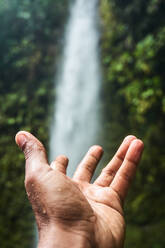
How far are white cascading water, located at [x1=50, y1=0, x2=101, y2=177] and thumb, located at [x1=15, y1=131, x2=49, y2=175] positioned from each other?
170 inches

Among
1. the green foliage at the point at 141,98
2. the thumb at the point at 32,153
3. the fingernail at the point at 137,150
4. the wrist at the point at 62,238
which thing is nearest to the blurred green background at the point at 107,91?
the green foliage at the point at 141,98

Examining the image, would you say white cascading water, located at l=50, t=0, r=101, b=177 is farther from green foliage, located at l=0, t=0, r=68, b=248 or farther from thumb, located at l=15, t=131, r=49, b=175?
thumb, located at l=15, t=131, r=49, b=175

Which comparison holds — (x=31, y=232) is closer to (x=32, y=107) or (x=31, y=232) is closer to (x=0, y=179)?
(x=0, y=179)

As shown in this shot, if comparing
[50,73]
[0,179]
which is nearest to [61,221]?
[0,179]

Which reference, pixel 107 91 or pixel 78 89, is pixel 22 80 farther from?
pixel 107 91

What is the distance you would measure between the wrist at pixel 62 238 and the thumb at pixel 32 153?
1.01 feet

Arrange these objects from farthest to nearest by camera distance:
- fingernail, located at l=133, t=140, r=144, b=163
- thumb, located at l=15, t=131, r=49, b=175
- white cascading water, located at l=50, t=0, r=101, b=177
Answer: white cascading water, located at l=50, t=0, r=101, b=177
fingernail, located at l=133, t=140, r=144, b=163
thumb, located at l=15, t=131, r=49, b=175

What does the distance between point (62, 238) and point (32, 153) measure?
0.46m

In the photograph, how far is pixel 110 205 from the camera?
1.48 meters

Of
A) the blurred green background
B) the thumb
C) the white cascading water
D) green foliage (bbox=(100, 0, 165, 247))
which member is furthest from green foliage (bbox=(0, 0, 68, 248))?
the thumb

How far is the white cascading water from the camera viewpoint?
5855 mm

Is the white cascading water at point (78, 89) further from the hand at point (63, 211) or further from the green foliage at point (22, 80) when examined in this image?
the hand at point (63, 211)

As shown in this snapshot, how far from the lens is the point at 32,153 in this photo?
1.27 meters

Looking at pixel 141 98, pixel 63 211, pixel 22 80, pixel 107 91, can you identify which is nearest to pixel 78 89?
pixel 107 91
